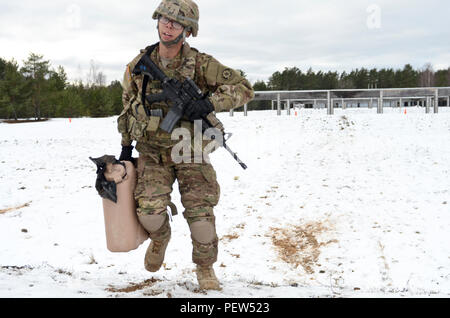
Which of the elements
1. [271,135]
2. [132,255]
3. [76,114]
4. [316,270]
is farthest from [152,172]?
[76,114]

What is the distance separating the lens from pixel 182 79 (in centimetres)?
320

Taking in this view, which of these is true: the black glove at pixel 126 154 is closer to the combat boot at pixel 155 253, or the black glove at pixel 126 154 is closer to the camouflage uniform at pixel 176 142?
the camouflage uniform at pixel 176 142

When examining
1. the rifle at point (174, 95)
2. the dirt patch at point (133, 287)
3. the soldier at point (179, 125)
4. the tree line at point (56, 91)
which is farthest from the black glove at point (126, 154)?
the tree line at point (56, 91)

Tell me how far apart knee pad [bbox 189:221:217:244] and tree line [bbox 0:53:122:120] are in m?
32.0

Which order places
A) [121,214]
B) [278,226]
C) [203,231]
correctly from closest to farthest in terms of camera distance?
1. [121,214]
2. [203,231]
3. [278,226]

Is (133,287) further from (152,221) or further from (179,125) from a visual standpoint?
(179,125)

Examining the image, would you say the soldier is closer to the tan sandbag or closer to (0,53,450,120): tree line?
the tan sandbag

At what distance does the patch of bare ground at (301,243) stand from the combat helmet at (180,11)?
3.29 metres

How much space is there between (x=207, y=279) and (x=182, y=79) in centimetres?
175

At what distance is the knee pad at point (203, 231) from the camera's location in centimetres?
330

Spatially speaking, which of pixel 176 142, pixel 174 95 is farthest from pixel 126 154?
pixel 174 95

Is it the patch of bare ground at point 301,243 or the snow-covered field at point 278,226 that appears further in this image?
the patch of bare ground at point 301,243

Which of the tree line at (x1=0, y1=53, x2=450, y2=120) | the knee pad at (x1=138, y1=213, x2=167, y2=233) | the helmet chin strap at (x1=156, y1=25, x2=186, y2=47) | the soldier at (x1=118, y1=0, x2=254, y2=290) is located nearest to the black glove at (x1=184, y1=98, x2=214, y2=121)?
the soldier at (x1=118, y1=0, x2=254, y2=290)
